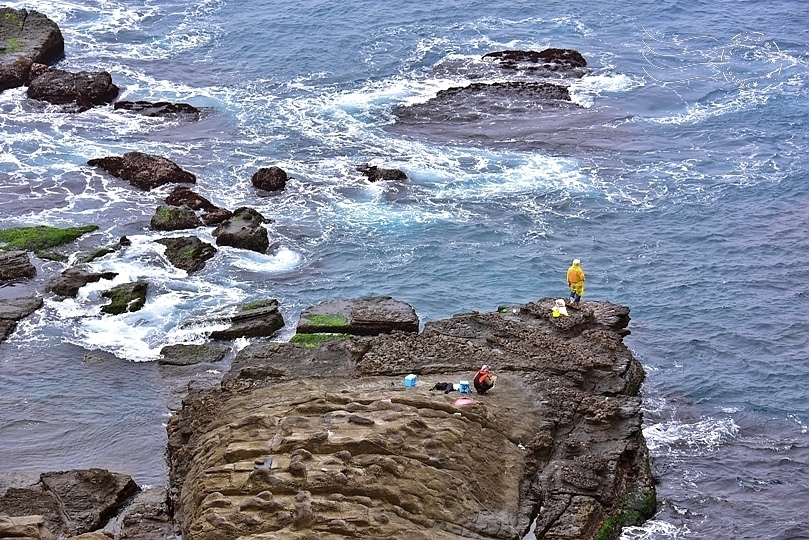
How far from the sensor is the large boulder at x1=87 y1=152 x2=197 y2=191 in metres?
54.5

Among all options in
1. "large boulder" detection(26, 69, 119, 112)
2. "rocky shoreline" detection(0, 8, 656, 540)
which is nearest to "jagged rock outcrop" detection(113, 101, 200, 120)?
"large boulder" detection(26, 69, 119, 112)

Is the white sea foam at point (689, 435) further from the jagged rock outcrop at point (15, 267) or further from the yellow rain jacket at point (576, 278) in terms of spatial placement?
the jagged rock outcrop at point (15, 267)

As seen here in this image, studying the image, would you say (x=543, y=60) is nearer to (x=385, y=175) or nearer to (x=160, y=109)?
(x=385, y=175)

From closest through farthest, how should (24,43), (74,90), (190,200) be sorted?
(190,200) → (74,90) → (24,43)

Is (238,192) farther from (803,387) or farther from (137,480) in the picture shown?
(803,387)

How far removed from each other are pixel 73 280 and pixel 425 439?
68.2 feet

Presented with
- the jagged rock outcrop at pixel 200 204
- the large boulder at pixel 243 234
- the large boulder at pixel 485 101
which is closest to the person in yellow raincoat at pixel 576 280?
the large boulder at pixel 243 234

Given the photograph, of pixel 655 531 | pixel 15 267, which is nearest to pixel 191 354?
pixel 15 267

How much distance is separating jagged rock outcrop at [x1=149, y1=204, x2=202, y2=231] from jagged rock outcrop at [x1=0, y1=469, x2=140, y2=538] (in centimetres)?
1863

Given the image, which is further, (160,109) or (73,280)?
(160,109)

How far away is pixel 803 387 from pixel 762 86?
32.0m

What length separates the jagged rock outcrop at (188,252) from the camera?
153 ft

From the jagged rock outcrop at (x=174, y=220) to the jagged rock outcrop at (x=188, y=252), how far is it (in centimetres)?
141

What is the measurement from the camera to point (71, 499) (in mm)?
31922
